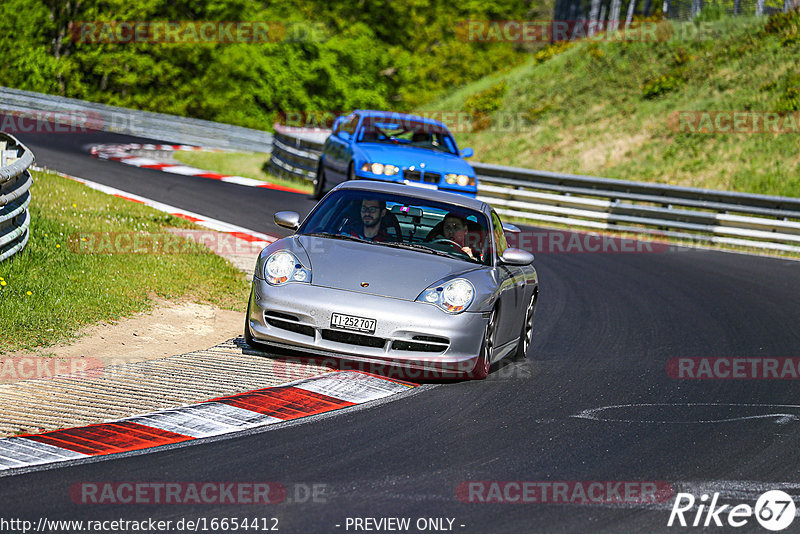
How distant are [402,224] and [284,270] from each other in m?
1.42

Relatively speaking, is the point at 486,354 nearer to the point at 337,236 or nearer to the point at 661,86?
the point at 337,236

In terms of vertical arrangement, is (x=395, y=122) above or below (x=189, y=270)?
above

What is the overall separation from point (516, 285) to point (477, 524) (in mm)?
4379

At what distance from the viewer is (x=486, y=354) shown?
8555 mm

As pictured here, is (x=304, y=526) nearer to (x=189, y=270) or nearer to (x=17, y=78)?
(x=189, y=270)

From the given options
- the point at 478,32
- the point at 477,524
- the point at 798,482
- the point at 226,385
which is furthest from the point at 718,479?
the point at 478,32

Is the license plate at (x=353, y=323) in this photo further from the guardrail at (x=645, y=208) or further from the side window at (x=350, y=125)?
the guardrail at (x=645, y=208)

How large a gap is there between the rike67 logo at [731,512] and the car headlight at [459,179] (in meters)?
12.0

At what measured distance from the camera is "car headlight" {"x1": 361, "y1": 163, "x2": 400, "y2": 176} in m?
17.3

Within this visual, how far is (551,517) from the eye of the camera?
5.33 metres

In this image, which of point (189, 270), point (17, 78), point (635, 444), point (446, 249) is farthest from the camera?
point (17, 78)
